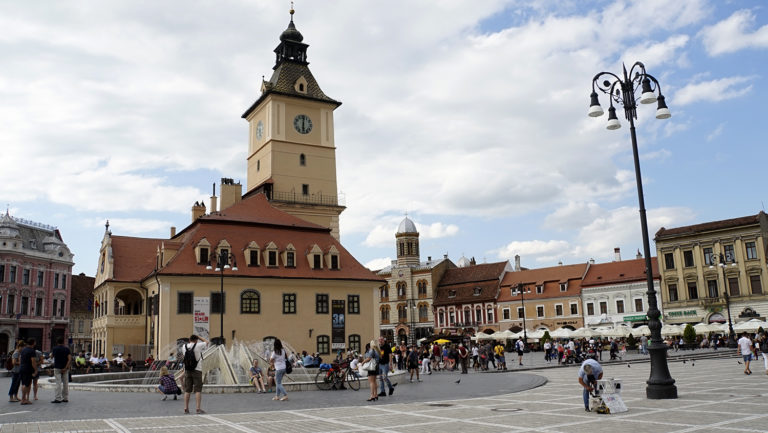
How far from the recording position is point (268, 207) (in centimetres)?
4900

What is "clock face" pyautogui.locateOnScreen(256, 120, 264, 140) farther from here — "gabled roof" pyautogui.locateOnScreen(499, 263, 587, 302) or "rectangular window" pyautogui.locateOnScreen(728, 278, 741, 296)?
"rectangular window" pyautogui.locateOnScreen(728, 278, 741, 296)

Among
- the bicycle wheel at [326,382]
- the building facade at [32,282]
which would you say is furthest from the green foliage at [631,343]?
the building facade at [32,282]

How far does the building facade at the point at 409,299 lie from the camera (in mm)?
86938

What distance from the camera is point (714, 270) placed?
60.2 metres

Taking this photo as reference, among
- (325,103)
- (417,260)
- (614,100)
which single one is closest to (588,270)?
(417,260)

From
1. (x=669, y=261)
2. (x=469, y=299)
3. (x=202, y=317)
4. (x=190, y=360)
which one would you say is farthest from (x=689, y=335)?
(x=190, y=360)

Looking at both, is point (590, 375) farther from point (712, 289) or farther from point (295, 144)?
point (712, 289)

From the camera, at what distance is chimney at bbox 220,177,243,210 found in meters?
54.9

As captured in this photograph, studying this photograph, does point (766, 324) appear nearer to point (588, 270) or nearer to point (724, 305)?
point (724, 305)

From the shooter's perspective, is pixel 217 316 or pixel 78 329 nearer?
pixel 217 316

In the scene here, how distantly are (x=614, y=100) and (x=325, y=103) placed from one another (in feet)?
153

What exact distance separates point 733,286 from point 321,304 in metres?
39.6

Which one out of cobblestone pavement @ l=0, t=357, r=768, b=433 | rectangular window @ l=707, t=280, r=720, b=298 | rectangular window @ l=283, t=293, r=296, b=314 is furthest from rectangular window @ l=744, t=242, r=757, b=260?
cobblestone pavement @ l=0, t=357, r=768, b=433

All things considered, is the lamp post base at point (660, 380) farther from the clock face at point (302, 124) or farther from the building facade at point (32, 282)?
the building facade at point (32, 282)
